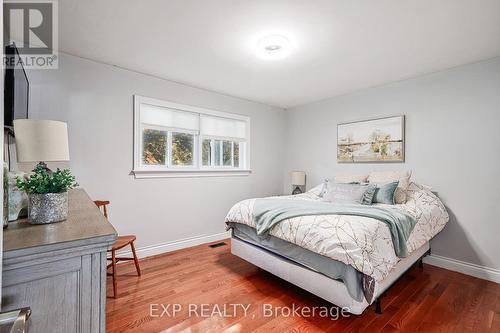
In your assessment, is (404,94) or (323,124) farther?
(323,124)

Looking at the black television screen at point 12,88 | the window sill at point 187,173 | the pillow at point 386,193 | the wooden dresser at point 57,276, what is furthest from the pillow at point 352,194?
the black television screen at point 12,88

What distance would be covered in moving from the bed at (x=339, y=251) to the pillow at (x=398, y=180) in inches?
5.9

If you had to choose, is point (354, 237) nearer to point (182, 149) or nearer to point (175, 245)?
point (175, 245)

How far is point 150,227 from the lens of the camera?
3061 mm

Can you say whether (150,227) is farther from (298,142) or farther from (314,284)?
(298,142)

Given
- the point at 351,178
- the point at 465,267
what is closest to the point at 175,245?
the point at 351,178

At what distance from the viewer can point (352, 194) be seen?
2.77m

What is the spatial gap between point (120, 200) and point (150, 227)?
0.51 m

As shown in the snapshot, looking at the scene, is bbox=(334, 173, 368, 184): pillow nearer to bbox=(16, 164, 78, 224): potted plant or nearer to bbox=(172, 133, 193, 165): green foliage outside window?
bbox=(172, 133, 193, 165): green foliage outside window

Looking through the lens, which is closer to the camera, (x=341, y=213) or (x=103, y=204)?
(x=341, y=213)

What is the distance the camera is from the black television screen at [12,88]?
59.7 inches

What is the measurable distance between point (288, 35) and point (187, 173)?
2.19 metres

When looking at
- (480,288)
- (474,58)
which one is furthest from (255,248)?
(474,58)

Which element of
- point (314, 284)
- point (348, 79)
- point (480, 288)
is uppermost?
point (348, 79)
